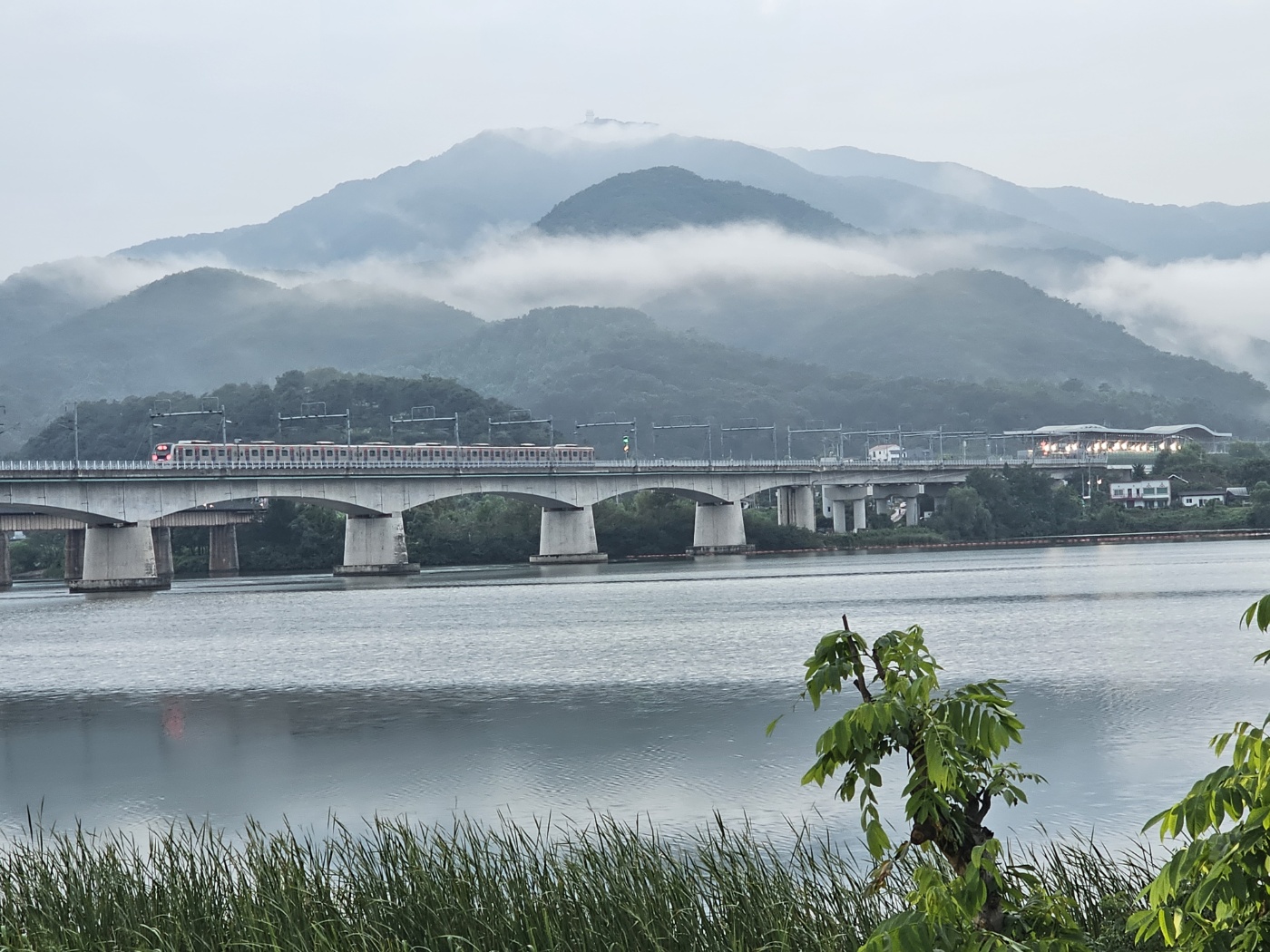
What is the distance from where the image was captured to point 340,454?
130 metres

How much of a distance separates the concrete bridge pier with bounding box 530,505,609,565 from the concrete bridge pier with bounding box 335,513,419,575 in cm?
1729

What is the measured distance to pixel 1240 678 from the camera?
3728 cm

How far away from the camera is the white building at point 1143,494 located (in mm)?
180625

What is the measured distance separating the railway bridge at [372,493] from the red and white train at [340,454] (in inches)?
57.1

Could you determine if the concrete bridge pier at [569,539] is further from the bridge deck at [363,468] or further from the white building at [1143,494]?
the white building at [1143,494]

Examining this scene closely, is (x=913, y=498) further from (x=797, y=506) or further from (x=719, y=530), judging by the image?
(x=719, y=530)

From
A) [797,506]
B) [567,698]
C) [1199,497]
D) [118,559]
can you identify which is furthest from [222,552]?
[567,698]

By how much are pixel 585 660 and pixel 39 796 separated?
25327mm

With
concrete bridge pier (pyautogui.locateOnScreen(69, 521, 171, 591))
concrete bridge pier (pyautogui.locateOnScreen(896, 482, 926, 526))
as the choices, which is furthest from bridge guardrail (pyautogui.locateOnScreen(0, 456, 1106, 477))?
concrete bridge pier (pyautogui.locateOnScreen(896, 482, 926, 526))

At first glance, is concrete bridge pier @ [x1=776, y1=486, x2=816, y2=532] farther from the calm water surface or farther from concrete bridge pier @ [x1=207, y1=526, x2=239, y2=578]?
the calm water surface

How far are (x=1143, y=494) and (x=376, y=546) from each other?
4060 inches

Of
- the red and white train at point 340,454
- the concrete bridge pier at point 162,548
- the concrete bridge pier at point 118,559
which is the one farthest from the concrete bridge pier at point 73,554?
the concrete bridge pier at point 118,559

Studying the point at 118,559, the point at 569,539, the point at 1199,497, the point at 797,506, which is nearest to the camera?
the point at 118,559

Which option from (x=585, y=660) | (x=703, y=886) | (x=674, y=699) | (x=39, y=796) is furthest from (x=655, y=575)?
(x=703, y=886)
